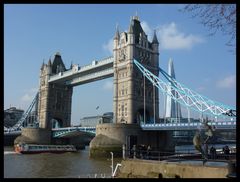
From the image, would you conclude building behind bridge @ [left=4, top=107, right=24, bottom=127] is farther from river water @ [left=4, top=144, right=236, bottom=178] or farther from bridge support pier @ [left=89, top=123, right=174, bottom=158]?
river water @ [left=4, top=144, right=236, bottom=178]

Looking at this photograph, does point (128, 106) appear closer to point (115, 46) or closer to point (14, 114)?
point (115, 46)

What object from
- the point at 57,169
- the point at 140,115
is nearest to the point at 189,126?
the point at 140,115

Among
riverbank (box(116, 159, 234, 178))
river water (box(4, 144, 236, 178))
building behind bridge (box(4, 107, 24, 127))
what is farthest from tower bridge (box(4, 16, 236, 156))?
building behind bridge (box(4, 107, 24, 127))

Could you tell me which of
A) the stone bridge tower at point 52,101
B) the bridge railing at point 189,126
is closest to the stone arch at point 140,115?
the bridge railing at point 189,126

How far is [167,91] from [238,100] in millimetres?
42692

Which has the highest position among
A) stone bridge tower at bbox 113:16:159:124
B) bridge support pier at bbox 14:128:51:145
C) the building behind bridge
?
stone bridge tower at bbox 113:16:159:124

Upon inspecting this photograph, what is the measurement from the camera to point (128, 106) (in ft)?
167

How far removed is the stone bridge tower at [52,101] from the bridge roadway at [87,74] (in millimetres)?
1974

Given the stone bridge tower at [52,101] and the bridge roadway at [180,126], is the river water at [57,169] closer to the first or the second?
the bridge roadway at [180,126]

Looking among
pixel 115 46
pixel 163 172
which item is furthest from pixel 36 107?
pixel 163 172

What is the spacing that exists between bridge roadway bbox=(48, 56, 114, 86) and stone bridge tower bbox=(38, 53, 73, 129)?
6.48 ft

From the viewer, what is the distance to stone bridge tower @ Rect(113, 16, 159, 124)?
51562mm

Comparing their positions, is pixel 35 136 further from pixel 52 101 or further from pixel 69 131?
pixel 52 101

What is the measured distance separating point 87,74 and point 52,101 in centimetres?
1351
